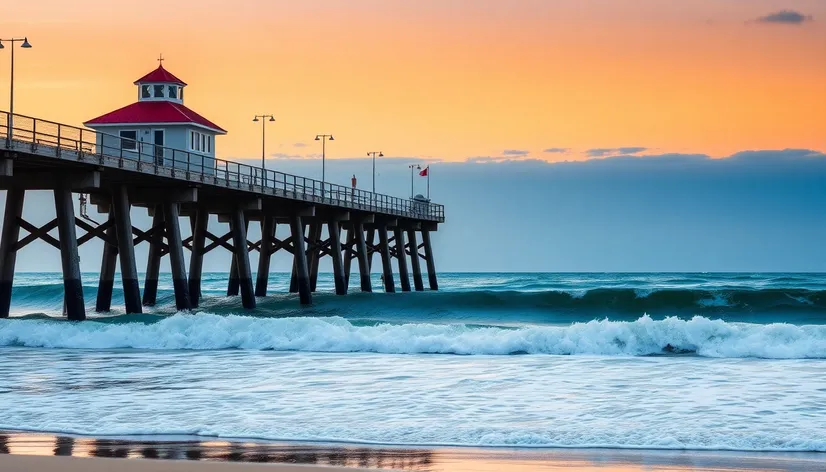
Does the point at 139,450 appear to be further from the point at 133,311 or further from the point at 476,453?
the point at 133,311

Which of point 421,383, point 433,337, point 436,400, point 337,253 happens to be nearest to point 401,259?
point 337,253

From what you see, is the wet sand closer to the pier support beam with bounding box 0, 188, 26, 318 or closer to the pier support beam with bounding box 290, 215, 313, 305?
the pier support beam with bounding box 0, 188, 26, 318

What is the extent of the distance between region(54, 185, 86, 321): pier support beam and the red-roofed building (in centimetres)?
828

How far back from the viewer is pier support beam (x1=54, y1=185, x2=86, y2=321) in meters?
23.0

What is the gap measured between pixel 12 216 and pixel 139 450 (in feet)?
53.2

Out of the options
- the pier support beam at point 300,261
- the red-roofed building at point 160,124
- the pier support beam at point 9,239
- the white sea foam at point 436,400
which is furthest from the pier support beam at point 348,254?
the white sea foam at point 436,400

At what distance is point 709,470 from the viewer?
28.2ft

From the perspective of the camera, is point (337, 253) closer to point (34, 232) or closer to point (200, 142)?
point (200, 142)

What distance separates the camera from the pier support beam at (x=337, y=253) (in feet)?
130

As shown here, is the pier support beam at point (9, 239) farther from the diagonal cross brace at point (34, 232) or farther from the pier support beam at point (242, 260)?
the pier support beam at point (242, 260)

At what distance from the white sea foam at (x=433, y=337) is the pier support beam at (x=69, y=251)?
0.46 m

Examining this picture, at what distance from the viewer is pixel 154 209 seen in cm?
3372

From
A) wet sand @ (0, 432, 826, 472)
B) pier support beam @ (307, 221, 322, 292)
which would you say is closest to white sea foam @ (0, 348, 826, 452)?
wet sand @ (0, 432, 826, 472)

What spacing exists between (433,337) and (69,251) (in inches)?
333
